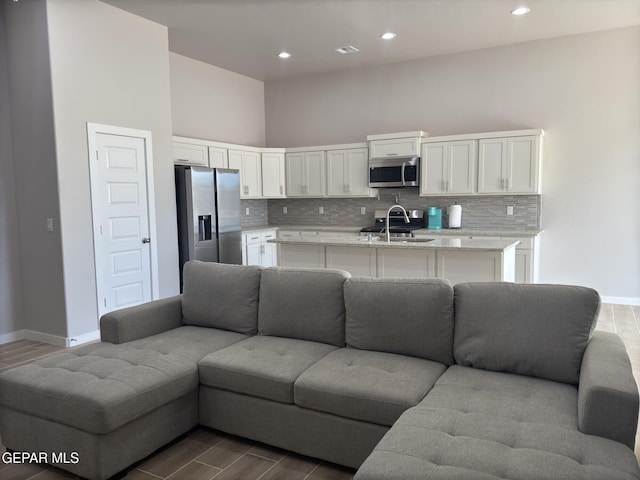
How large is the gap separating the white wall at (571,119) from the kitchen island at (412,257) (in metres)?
2.14

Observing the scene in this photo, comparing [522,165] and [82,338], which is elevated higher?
[522,165]

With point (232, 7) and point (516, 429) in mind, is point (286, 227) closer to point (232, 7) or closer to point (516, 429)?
point (232, 7)

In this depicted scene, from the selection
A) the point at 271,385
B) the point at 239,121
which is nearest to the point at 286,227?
the point at 239,121

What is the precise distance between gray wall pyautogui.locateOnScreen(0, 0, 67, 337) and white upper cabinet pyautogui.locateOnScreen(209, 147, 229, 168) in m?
2.33

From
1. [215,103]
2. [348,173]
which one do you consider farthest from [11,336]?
[348,173]

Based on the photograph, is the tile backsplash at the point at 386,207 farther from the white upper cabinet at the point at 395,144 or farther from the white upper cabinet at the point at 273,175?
the white upper cabinet at the point at 395,144

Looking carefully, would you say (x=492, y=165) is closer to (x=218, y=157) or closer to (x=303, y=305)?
(x=218, y=157)

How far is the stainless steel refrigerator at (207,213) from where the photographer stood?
18.2 feet

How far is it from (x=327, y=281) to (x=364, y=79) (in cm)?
512

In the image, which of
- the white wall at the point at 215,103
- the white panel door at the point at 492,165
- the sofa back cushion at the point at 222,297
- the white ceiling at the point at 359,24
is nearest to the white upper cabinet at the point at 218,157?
the white wall at the point at 215,103

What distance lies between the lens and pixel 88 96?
14.8 ft

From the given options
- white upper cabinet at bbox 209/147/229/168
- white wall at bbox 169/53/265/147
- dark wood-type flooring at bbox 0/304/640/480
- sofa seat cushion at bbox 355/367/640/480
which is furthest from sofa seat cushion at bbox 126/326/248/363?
white wall at bbox 169/53/265/147

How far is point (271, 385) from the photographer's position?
2.41 m

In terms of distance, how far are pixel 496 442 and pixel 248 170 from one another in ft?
19.5
